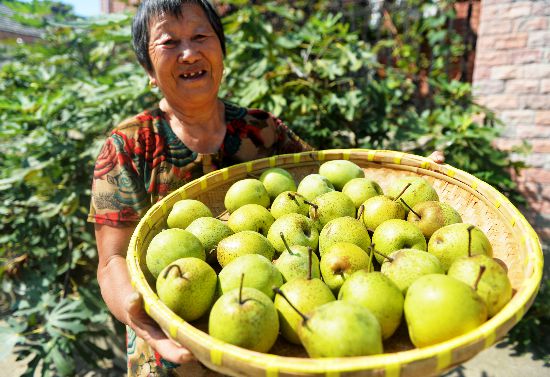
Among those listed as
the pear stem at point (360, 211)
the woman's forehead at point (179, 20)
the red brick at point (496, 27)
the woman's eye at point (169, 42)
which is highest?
the red brick at point (496, 27)

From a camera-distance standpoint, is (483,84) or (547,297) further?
(483,84)

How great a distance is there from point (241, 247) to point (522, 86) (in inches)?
154

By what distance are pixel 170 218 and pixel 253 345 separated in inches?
35.2

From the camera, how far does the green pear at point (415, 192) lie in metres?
2.02

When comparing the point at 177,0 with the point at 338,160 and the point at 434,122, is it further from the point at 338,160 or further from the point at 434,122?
the point at 434,122

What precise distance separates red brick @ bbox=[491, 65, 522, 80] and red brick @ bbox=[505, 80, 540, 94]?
0.06 meters

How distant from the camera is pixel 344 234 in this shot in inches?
68.4

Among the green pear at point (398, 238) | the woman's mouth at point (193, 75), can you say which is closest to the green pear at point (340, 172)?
the green pear at point (398, 238)

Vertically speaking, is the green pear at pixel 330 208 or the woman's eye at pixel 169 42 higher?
the woman's eye at pixel 169 42

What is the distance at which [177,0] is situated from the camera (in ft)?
6.42

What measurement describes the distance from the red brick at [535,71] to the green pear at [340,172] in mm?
2925

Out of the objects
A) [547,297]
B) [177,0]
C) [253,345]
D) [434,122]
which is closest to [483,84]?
[434,122]

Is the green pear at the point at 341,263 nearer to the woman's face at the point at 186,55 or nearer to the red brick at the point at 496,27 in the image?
the woman's face at the point at 186,55

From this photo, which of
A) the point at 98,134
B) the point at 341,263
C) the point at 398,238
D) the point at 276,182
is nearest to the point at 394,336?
the point at 341,263
